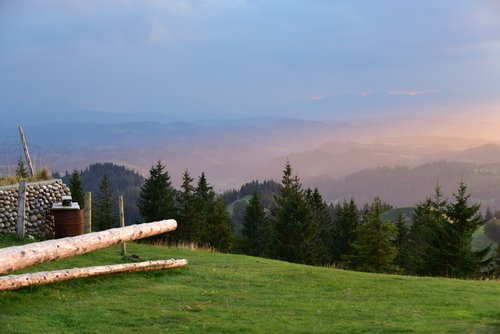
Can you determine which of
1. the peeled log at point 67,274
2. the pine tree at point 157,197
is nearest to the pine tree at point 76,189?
the pine tree at point 157,197

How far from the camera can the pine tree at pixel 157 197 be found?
60.4 metres

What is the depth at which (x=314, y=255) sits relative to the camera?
5291 centimetres

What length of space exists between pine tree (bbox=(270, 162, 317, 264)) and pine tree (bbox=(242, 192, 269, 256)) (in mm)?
17909

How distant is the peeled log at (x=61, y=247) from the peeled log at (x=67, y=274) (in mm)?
295

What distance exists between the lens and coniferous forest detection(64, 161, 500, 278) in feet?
124

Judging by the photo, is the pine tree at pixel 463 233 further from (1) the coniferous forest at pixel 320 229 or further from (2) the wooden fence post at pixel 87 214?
(2) the wooden fence post at pixel 87 214

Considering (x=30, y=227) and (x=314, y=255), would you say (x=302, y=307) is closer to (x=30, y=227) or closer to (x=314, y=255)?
(x=30, y=227)

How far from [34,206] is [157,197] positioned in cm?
3539

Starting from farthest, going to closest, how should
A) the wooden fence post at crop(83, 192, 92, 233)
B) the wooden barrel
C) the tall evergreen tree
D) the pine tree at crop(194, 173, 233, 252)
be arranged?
the pine tree at crop(194, 173, 233, 252), the tall evergreen tree, the wooden barrel, the wooden fence post at crop(83, 192, 92, 233)

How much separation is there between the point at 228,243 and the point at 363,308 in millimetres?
52814

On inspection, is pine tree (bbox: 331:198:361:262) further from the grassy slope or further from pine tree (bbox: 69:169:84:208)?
the grassy slope

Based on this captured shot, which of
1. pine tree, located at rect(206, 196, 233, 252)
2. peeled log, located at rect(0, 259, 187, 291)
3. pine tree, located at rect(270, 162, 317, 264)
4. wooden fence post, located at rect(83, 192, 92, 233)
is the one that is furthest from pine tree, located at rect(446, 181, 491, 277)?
pine tree, located at rect(206, 196, 233, 252)

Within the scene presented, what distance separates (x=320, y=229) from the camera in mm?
65062

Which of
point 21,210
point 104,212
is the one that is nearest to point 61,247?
point 21,210
